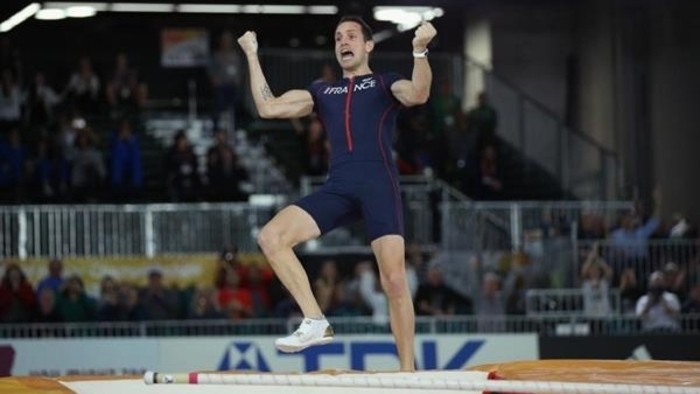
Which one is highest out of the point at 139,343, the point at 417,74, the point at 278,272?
the point at 417,74

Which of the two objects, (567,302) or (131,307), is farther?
(567,302)

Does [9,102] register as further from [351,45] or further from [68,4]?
[351,45]

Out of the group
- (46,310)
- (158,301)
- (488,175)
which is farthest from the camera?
(488,175)

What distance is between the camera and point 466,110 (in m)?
21.7

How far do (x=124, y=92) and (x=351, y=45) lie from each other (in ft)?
40.8

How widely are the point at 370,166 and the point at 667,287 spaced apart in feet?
28.6

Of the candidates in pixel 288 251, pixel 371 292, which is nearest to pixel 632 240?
pixel 371 292

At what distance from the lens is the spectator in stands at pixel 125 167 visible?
63.2ft

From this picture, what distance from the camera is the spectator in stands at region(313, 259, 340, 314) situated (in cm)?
1658

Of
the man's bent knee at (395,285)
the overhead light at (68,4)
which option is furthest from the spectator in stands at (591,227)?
the man's bent knee at (395,285)

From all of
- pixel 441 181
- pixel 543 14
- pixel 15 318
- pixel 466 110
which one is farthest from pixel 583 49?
pixel 15 318

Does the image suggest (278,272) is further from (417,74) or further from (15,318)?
(15,318)

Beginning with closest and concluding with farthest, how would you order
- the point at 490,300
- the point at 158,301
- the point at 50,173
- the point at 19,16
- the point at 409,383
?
1. the point at 409,383
2. the point at 158,301
3. the point at 490,300
4. the point at 50,173
5. the point at 19,16

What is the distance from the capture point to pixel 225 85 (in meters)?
21.4
